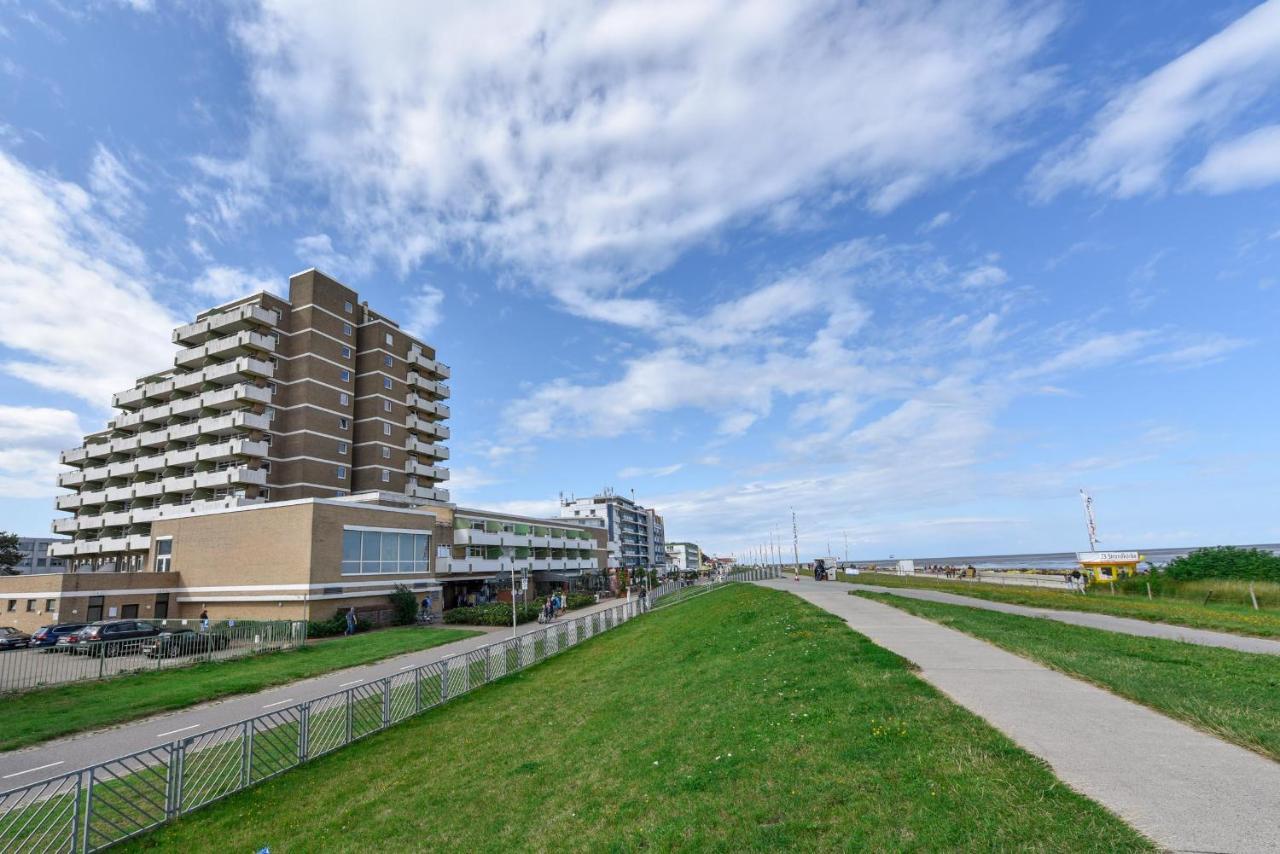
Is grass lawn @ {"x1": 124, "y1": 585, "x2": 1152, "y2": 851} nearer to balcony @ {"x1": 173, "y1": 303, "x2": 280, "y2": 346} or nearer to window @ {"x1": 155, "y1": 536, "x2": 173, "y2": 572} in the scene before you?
window @ {"x1": 155, "y1": 536, "x2": 173, "y2": 572}

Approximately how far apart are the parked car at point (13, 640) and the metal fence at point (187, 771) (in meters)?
31.0

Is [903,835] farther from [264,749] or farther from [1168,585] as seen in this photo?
[1168,585]

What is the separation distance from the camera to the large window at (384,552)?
38.8m

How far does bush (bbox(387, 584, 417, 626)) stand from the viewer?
4025cm

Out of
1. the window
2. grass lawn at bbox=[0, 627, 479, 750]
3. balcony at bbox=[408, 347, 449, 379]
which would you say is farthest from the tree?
grass lawn at bbox=[0, 627, 479, 750]

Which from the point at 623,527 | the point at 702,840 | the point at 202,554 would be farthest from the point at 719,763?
the point at 623,527

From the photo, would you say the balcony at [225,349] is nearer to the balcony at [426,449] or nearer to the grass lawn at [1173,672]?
the balcony at [426,449]

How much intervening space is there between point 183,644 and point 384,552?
14877 millimetres

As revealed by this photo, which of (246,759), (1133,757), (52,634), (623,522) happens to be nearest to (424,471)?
(52,634)

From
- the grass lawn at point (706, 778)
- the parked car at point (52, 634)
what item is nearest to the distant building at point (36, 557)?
the parked car at point (52, 634)

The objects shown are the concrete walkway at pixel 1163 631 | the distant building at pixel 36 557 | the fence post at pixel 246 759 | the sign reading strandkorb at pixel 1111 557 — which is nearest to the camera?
the fence post at pixel 246 759

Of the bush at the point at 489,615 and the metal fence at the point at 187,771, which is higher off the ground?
the metal fence at the point at 187,771

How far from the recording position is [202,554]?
4116cm

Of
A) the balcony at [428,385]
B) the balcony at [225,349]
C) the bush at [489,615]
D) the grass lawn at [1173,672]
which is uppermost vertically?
the balcony at [225,349]
